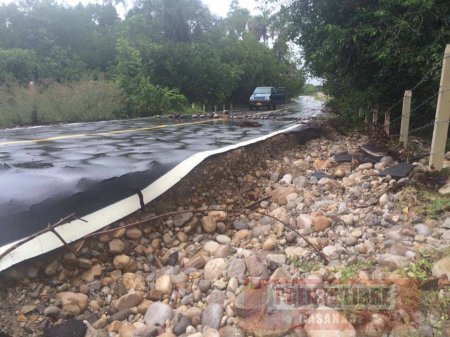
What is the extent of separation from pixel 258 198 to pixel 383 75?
6.08 metres

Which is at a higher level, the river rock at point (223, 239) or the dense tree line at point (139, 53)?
the dense tree line at point (139, 53)

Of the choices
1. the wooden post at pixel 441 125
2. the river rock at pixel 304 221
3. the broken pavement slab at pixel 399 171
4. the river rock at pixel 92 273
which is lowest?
the river rock at pixel 92 273

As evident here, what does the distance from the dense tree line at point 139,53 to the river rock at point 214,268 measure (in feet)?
33.5

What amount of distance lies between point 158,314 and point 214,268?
2.08ft

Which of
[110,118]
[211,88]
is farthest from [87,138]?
[211,88]

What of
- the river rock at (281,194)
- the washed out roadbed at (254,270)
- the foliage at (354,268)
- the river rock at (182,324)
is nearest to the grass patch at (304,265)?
the washed out roadbed at (254,270)

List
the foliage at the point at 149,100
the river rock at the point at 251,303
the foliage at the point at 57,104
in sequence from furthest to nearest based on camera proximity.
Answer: the foliage at the point at 149,100
the foliage at the point at 57,104
the river rock at the point at 251,303

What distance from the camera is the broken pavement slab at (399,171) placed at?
4.50m

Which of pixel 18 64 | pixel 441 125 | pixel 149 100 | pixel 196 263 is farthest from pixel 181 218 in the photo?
pixel 18 64

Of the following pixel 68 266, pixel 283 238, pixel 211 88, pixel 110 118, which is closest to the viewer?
pixel 68 266

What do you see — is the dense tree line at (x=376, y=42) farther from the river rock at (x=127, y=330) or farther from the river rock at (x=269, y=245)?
the river rock at (x=127, y=330)

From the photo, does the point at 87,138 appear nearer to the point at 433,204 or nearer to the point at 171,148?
the point at 171,148

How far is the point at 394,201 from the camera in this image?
13.1ft

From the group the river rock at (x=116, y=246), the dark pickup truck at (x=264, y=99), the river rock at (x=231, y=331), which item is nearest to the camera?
the river rock at (x=231, y=331)
